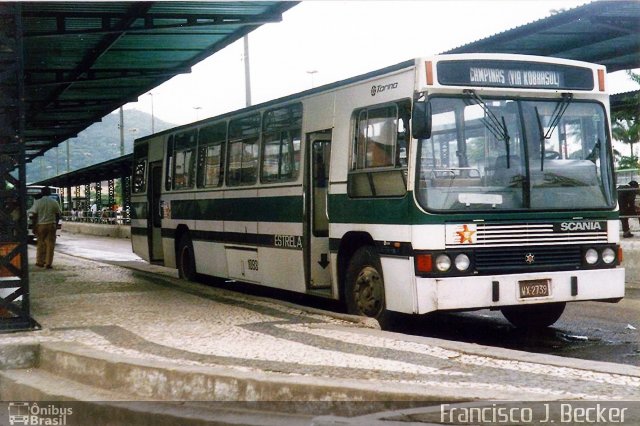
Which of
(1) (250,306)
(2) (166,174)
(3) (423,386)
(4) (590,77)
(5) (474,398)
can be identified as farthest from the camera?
(2) (166,174)

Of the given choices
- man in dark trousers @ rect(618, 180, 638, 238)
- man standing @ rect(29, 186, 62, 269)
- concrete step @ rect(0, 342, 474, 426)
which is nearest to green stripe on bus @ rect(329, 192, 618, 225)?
concrete step @ rect(0, 342, 474, 426)

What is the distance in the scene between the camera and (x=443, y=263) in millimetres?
9227

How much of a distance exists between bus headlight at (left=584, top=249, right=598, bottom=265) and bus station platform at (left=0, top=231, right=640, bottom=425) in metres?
2.26

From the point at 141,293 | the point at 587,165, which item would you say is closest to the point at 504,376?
the point at 587,165

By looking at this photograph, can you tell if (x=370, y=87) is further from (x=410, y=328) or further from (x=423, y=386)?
(x=423, y=386)

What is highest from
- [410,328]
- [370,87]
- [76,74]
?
[76,74]

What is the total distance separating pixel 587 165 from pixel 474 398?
493 centimetres

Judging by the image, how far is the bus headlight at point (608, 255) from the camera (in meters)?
9.91

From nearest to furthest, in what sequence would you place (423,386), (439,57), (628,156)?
(423,386) < (439,57) < (628,156)

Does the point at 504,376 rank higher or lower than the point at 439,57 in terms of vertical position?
lower

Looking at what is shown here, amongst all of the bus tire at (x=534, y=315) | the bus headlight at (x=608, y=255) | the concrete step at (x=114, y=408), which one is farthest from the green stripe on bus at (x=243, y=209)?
the concrete step at (x=114, y=408)

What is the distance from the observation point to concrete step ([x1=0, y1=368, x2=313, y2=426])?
628cm

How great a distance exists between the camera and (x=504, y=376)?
6738 mm

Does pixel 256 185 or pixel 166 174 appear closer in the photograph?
pixel 256 185
